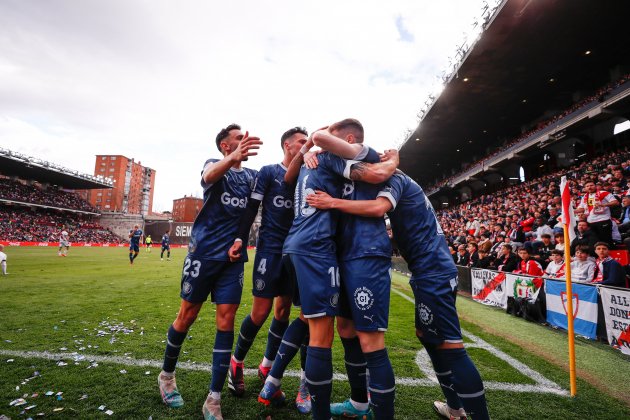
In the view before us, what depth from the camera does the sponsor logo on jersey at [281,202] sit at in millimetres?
3145

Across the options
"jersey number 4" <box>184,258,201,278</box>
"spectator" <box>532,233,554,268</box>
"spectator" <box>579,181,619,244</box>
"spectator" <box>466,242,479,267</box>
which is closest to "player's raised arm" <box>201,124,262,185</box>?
"jersey number 4" <box>184,258,201,278</box>

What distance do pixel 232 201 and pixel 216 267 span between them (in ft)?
2.10

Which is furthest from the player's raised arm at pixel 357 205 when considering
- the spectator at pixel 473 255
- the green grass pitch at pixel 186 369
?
the spectator at pixel 473 255

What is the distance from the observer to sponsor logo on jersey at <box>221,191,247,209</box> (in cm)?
300

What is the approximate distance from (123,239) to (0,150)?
23031mm

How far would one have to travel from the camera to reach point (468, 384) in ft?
6.99

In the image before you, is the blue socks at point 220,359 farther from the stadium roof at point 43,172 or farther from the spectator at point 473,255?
the stadium roof at point 43,172

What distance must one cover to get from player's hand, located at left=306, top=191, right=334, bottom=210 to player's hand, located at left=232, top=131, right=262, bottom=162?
74 centimetres

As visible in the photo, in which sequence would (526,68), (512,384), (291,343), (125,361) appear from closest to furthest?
(291,343) → (512,384) → (125,361) → (526,68)

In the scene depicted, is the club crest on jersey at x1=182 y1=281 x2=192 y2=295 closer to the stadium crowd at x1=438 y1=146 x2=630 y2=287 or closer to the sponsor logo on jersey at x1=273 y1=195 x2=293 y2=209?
the sponsor logo on jersey at x1=273 y1=195 x2=293 y2=209

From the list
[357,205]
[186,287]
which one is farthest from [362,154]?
[186,287]

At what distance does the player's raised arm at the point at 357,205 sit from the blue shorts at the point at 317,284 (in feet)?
1.15

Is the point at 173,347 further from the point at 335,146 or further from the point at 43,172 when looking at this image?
the point at 43,172

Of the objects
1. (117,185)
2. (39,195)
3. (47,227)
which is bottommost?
(47,227)
